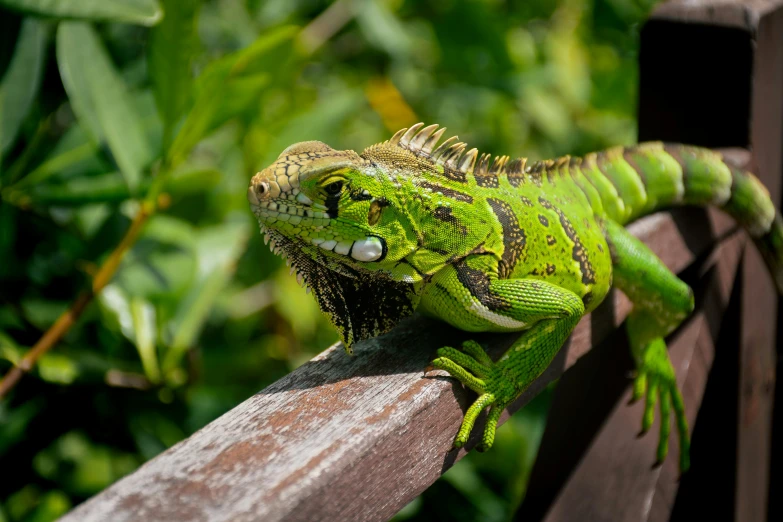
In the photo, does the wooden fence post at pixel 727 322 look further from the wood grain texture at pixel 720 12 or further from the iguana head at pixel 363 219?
the iguana head at pixel 363 219

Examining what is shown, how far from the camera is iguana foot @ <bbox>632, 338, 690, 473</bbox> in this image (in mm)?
2143

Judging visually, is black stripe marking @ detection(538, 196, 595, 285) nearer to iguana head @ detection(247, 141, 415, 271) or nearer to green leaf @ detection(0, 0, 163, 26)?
iguana head @ detection(247, 141, 415, 271)

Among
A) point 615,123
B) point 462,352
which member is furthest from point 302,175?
point 615,123

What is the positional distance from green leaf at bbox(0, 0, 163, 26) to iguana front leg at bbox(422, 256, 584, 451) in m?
0.88

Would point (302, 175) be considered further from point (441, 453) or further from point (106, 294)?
point (106, 294)

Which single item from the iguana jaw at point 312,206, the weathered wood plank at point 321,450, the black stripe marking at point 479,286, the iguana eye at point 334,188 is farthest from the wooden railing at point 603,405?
the iguana eye at point 334,188

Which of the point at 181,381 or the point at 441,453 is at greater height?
the point at 441,453

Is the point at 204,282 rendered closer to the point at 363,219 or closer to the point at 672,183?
the point at 363,219

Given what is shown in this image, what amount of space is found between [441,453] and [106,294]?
1322mm

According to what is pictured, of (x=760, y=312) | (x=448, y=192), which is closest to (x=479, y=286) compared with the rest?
(x=448, y=192)

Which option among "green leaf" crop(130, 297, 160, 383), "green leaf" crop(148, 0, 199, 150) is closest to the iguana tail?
"green leaf" crop(148, 0, 199, 150)

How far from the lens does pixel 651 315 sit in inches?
Result: 84.9

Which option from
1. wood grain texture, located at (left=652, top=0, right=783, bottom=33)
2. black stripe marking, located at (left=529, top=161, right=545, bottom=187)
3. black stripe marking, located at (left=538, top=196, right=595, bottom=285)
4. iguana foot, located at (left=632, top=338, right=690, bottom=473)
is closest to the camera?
black stripe marking, located at (left=538, top=196, right=595, bottom=285)

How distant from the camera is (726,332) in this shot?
2.66 metres
